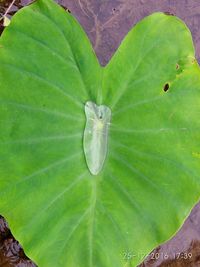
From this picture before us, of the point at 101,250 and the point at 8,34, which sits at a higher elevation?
the point at 8,34

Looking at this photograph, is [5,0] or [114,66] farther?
[5,0]

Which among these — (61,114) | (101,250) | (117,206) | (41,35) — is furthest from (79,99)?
(101,250)

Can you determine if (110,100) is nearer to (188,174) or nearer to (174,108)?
(174,108)

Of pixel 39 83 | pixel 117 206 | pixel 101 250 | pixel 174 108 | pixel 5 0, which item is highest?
pixel 5 0
